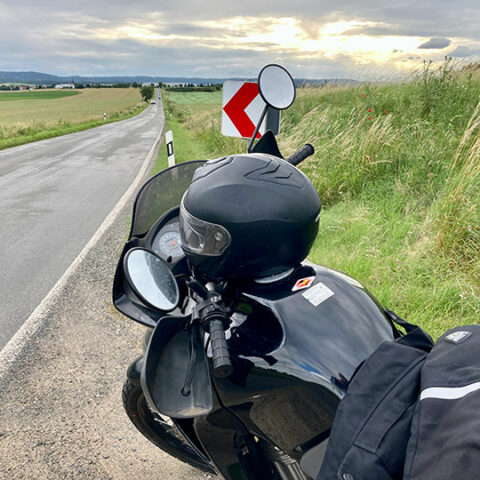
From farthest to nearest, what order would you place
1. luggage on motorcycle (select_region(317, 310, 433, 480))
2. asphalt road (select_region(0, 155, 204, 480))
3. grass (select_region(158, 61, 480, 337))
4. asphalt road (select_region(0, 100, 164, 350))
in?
asphalt road (select_region(0, 100, 164, 350)) < grass (select_region(158, 61, 480, 337)) < asphalt road (select_region(0, 155, 204, 480)) < luggage on motorcycle (select_region(317, 310, 433, 480))

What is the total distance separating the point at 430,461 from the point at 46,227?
22.7 ft

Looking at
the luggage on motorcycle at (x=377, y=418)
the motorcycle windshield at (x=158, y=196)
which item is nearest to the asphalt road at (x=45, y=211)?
the motorcycle windshield at (x=158, y=196)

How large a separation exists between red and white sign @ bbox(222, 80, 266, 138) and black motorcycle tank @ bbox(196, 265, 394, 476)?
4232mm

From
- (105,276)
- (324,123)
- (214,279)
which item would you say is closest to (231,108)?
(105,276)

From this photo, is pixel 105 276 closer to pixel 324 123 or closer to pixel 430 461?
pixel 430 461

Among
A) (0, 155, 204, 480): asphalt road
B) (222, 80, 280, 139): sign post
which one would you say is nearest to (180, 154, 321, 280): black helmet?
(0, 155, 204, 480): asphalt road

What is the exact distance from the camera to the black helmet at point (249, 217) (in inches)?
52.7

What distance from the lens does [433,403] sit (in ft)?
2.92

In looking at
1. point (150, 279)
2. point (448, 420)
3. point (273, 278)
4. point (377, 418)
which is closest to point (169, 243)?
point (150, 279)

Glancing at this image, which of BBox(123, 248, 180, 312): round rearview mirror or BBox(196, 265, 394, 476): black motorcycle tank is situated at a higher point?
BBox(123, 248, 180, 312): round rearview mirror

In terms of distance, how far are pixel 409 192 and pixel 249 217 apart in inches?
183

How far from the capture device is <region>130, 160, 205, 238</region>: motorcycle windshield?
6.32 feet

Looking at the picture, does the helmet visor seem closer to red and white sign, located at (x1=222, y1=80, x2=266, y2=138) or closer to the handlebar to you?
the handlebar

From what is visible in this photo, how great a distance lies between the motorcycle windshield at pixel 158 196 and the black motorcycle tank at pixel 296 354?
0.68 m
